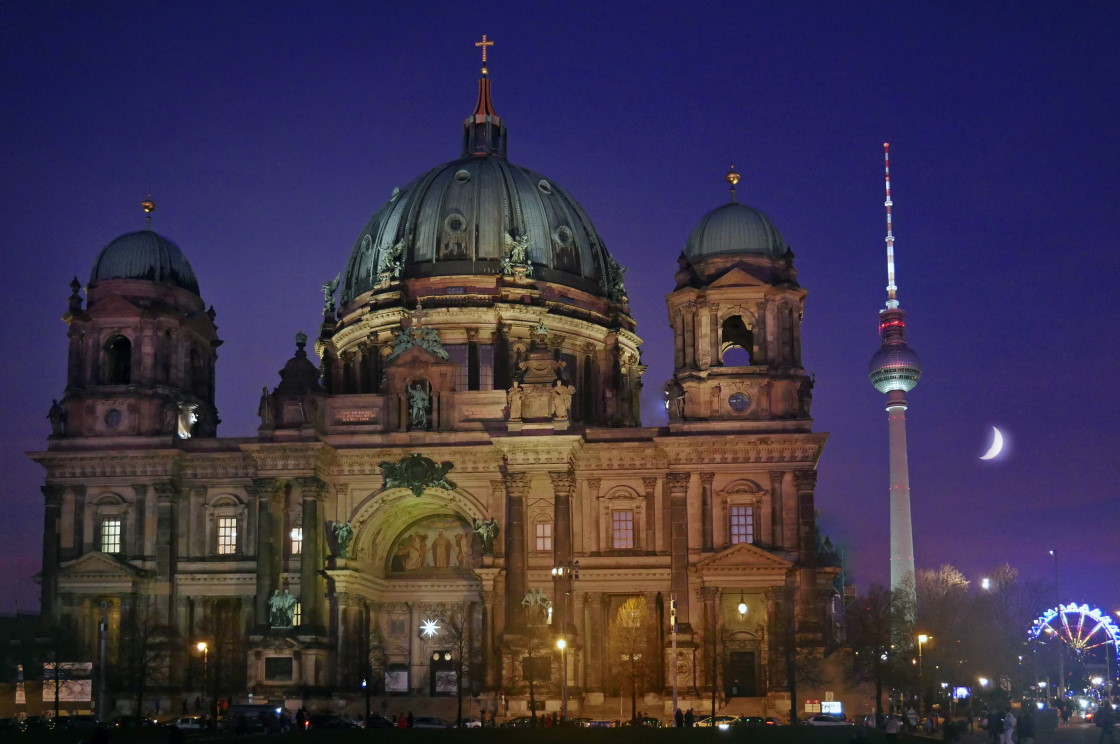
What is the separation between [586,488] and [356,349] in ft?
80.0

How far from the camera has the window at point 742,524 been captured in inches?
3748

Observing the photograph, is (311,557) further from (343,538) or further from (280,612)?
(280,612)

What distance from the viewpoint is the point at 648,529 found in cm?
9606

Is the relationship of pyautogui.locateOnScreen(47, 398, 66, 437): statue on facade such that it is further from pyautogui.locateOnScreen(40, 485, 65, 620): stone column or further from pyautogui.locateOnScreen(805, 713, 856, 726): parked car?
pyautogui.locateOnScreen(805, 713, 856, 726): parked car

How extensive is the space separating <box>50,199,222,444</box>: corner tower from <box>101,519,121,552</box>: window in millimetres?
5148

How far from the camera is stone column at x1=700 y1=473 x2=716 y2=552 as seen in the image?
311 ft

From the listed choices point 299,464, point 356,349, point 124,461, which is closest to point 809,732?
point 299,464

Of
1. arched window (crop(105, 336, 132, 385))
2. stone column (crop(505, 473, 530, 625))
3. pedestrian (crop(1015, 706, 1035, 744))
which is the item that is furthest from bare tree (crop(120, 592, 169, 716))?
pedestrian (crop(1015, 706, 1035, 744))

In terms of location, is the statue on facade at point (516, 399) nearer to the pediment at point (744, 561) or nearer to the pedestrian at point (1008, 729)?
the pediment at point (744, 561)

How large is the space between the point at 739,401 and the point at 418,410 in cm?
1837

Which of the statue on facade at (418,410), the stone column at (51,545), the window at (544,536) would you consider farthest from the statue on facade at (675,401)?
the stone column at (51,545)

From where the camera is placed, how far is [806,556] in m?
93.4

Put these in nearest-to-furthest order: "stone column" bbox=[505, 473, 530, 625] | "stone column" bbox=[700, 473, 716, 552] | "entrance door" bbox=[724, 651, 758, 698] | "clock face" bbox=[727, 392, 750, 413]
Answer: "entrance door" bbox=[724, 651, 758, 698], "stone column" bbox=[505, 473, 530, 625], "stone column" bbox=[700, 473, 716, 552], "clock face" bbox=[727, 392, 750, 413]

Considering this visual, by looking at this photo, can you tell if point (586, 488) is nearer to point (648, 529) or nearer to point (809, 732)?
point (648, 529)
